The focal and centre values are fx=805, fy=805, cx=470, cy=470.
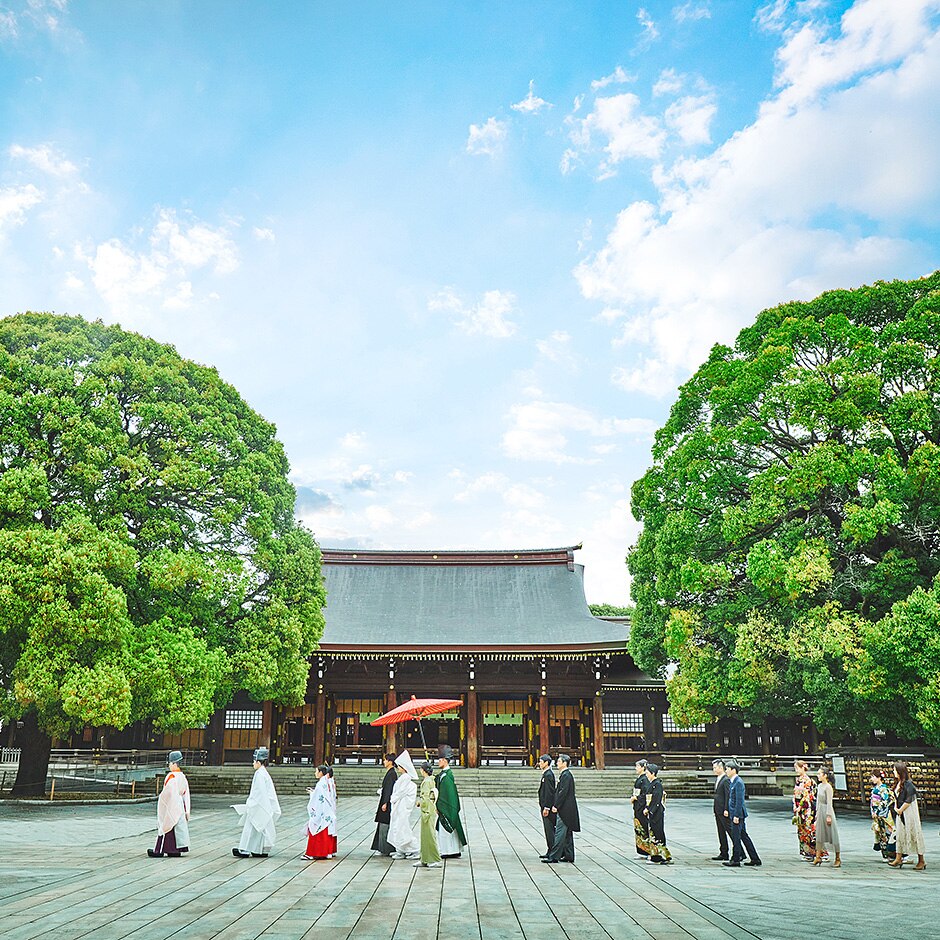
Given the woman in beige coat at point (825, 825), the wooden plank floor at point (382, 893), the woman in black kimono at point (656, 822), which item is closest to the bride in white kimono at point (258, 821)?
the wooden plank floor at point (382, 893)

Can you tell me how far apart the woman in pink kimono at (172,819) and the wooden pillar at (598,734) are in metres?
17.2

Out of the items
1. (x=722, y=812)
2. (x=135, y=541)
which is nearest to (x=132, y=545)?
(x=135, y=541)

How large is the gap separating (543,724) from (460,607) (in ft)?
21.0

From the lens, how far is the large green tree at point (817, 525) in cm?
1622

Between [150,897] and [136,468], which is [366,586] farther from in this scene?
[150,897]

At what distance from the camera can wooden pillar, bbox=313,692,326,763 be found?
26812mm

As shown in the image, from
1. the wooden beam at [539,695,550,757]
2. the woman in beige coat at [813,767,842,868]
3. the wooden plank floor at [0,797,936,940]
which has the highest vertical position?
the wooden beam at [539,695,550,757]

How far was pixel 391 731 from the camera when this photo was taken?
27.0m

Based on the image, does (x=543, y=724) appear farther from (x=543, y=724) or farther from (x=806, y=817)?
(x=806, y=817)

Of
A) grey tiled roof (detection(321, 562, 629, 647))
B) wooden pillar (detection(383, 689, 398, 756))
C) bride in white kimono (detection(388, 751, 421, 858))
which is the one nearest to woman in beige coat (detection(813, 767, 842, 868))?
bride in white kimono (detection(388, 751, 421, 858))

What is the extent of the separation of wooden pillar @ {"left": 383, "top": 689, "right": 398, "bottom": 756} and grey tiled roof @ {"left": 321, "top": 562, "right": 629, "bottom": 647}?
1.83 meters

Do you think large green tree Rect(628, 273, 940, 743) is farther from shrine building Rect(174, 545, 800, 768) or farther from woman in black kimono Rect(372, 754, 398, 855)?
woman in black kimono Rect(372, 754, 398, 855)

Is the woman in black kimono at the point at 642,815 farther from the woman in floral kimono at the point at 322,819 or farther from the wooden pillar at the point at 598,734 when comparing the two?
the wooden pillar at the point at 598,734

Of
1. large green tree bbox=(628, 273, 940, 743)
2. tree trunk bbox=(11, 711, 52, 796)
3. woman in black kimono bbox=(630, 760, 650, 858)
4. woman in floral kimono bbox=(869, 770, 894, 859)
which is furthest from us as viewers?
tree trunk bbox=(11, 711, 52, 796)
